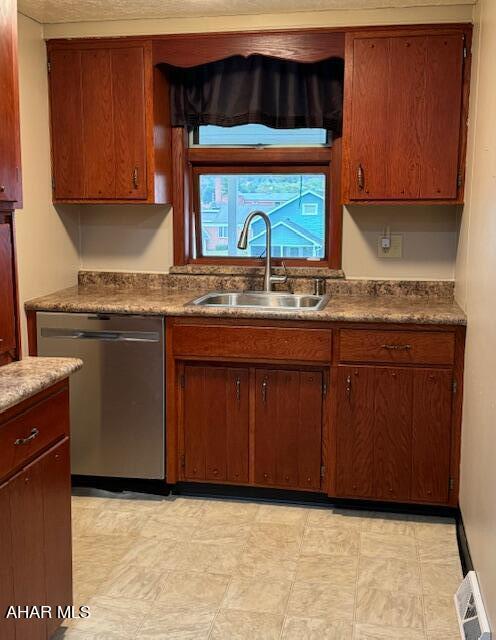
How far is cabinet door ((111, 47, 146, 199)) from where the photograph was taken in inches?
133

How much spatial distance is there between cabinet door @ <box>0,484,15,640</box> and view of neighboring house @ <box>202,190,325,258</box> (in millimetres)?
2247

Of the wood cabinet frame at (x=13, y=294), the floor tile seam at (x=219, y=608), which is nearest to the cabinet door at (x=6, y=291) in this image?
the wood cabinet frame at (x=13, y=294)

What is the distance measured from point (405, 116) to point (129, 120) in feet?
4.26

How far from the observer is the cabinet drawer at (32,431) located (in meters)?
1.79

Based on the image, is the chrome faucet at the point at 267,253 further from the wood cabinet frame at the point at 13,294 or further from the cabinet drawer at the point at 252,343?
the wood cabinet frame at the point at 13,294

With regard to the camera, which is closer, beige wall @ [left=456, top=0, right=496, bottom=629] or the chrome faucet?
beige wall @ [left=456, top=0, right=496, bottom=629]

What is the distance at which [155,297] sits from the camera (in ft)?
11.5

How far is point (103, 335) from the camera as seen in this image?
3.25m

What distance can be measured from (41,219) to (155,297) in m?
0.67

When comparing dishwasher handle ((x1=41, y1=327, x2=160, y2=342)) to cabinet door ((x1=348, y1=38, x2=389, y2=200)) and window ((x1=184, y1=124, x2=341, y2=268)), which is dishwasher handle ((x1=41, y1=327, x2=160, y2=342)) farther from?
cabinet door ((x1=348, y1=38, x2=389, y2=200))

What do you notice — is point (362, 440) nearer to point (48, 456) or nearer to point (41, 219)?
point (48, 456)

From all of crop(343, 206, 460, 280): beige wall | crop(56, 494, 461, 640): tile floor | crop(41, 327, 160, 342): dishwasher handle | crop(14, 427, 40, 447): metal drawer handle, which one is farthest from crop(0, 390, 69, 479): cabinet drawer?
crop(343, 206, 460, 280): beige wall

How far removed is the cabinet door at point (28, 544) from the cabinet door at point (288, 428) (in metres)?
1.38

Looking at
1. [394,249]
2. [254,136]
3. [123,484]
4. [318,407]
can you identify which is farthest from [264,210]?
[123,484]
